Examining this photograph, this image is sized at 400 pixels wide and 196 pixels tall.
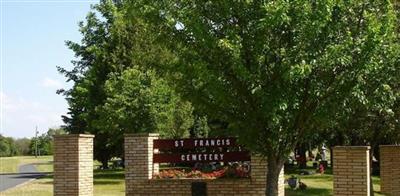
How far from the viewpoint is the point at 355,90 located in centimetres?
1066

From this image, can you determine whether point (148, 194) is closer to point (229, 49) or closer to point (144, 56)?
point (229, 49)

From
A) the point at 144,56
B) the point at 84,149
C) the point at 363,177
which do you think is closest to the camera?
the point at 363,177

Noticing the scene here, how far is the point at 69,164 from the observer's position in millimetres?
13742

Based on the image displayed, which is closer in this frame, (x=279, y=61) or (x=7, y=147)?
(x=279, y=61)

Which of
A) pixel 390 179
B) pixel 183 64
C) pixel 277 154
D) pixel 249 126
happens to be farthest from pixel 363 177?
pixel 390 179

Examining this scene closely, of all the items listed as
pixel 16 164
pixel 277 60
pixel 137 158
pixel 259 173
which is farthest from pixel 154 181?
pixel 16 164

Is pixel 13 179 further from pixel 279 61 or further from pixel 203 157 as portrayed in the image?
pixel 279 61

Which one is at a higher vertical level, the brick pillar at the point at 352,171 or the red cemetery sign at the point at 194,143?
the red cemetery sign at the point at 194,143

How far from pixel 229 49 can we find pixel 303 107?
6.07ft

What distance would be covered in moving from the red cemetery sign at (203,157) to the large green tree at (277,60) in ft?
14.6

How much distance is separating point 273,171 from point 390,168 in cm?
902

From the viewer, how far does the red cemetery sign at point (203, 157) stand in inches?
629

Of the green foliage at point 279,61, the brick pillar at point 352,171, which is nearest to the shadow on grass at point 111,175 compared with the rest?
the brick pillar at point 352,171

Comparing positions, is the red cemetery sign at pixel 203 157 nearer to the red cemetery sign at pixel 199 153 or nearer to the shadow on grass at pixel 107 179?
the red cemetery sign at pixel 199 153
